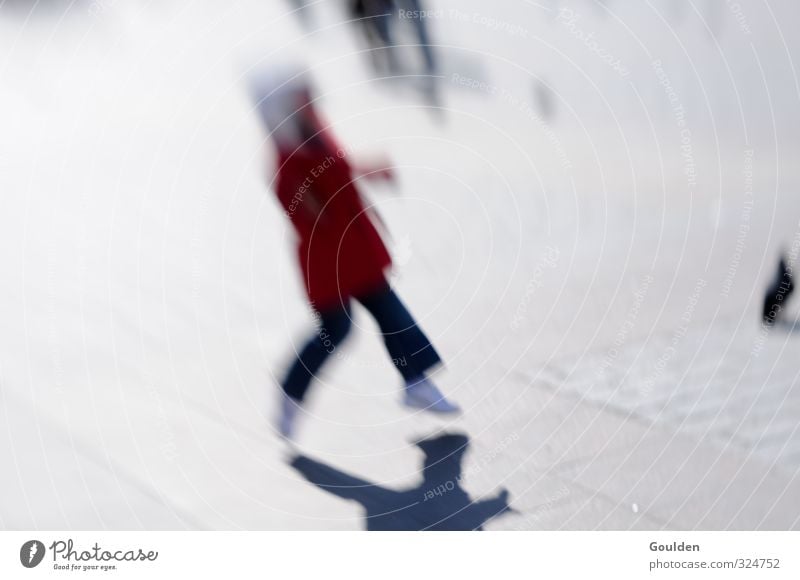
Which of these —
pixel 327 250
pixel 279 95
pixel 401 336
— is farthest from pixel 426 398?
pixel 279 95

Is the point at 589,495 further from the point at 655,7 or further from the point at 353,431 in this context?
the point at 655,7

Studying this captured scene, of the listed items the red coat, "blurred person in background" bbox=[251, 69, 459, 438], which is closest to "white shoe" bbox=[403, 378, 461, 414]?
"blurred person in background" bbox=[251, 69, 459, 438]

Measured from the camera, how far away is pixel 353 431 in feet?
2.80

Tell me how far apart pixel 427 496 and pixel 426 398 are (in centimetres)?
11

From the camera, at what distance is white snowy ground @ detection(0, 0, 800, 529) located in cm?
81

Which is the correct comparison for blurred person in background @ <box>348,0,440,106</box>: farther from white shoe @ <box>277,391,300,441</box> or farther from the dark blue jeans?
white shoe @ <box>277,391,300,441</box>

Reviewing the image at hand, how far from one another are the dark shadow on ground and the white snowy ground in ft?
0.04

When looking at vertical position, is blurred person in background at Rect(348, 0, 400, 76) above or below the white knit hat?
above

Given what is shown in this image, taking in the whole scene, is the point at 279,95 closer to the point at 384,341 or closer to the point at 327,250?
the point at 327,250

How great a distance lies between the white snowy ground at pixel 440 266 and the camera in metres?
0.81

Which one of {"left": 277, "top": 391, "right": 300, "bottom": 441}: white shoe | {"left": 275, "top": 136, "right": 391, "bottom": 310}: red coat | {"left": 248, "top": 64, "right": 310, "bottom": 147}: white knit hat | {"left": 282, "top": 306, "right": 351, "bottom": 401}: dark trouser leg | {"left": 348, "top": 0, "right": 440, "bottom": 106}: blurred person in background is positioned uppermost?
{"left": 348, "top": 0, "right": 440, "bottom": 106}: blurred person in background

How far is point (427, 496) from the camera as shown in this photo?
857 millimetres

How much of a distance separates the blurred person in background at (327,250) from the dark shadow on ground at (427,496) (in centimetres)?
4

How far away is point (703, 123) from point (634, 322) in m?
0.22
